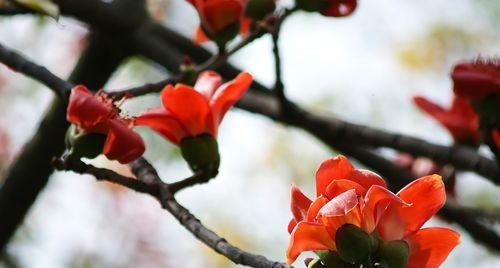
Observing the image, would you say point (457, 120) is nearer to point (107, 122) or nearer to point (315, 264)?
point (107, 122)

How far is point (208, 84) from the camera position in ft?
5.83

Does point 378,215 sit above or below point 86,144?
Result: above

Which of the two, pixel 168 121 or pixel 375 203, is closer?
pixel 375 203

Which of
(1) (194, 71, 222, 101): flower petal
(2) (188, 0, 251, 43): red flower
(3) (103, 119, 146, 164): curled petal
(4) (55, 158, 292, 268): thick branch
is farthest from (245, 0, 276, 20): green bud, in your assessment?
(3) (103, 119, 146, 164): curled petal

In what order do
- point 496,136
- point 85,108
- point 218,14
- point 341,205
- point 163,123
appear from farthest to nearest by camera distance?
point 496,136, point 218,14, point 163,123, point 85,108, point 341,205

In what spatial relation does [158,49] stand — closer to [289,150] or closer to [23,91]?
[23,91]

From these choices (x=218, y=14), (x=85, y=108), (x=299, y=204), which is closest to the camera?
(x=299, y=204)

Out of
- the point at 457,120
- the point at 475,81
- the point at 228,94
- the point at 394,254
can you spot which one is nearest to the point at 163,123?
the point at 228,94

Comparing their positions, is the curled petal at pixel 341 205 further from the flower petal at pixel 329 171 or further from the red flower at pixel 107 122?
the red flower at pixel 107 122

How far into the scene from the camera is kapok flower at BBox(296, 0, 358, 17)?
1974 mm

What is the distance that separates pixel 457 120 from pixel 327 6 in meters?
0.71

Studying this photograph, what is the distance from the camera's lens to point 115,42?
Answer: 2.78 m

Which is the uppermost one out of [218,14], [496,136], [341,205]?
[341,205]

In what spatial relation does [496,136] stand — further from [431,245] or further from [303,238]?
[303,238]
